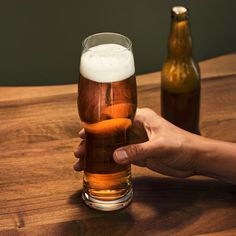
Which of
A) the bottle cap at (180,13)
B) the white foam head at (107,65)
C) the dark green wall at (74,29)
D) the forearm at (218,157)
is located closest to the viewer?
the white foam head at (107,65)

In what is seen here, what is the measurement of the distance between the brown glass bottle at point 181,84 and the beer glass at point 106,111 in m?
0.24

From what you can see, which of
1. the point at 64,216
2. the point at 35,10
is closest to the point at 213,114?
the point at 64,216

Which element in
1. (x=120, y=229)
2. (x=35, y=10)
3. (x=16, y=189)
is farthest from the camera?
(x=35, y=10)

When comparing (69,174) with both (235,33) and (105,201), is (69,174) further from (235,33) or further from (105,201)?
(235,33)

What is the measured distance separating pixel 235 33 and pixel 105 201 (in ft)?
5.01

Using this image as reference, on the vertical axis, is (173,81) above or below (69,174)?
above

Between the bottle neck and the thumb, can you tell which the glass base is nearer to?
the thumb

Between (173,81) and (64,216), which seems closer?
(64,216)

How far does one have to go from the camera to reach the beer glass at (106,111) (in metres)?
0.92

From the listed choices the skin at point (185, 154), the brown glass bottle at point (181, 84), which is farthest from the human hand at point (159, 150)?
the brown glass bottle at point (181, 84)

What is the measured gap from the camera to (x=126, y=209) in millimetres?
990

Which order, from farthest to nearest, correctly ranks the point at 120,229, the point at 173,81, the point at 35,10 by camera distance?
the point at 35,10 → the point at 173,81 → the point at 120,229

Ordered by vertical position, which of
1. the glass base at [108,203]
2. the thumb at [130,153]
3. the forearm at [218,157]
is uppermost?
the thumb at [130,153]

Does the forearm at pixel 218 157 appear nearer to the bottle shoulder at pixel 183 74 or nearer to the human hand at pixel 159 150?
the human hand at pixel 159 150
